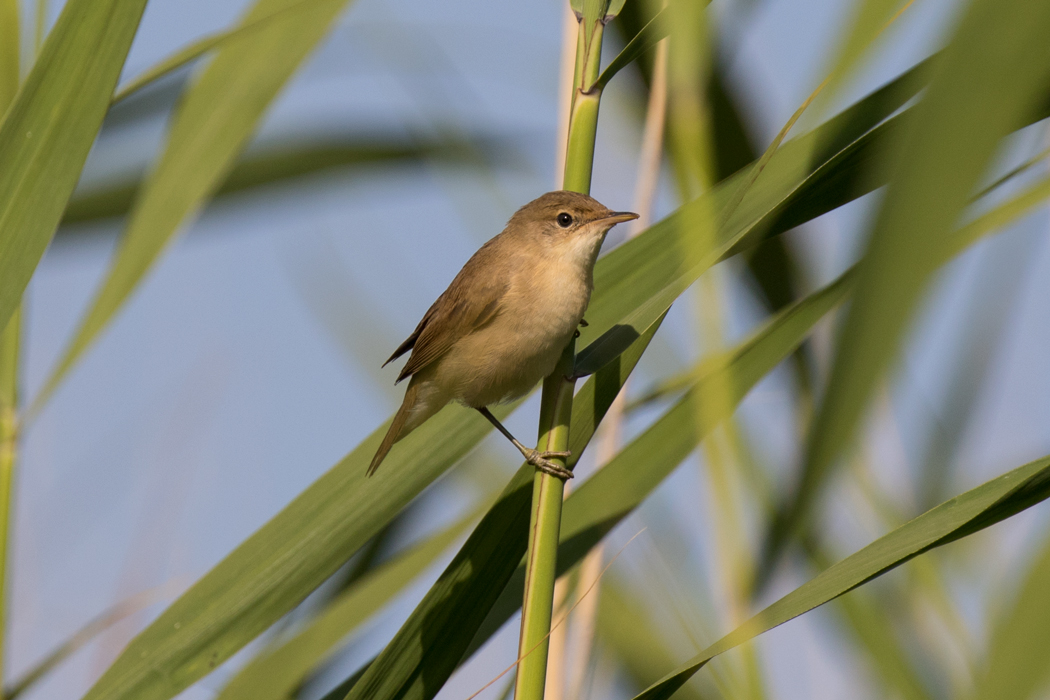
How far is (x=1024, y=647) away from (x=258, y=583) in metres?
A: 1.06

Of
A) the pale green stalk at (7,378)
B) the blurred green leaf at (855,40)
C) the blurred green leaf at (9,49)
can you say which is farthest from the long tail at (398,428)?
the blurred green leaf at (855,40)

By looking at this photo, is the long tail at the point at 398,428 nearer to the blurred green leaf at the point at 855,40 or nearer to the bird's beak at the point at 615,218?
the bird's beak at the point at 615,218

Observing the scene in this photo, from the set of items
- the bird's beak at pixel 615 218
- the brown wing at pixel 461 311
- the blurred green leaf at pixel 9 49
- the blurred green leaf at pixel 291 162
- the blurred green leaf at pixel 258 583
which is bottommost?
the blurred green leaf at pixel 258 583

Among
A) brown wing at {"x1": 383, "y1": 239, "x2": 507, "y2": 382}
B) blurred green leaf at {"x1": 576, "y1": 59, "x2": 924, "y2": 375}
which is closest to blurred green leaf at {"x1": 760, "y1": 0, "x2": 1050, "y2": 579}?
blurred green leaf at {"x1": 576, "y1": 59, "x2": 924, "y2": 375}

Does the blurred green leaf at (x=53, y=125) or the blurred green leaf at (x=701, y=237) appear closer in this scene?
the blurred green leaf at (x=701, y=237)

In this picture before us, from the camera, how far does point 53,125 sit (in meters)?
1.43

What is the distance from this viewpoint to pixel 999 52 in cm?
52

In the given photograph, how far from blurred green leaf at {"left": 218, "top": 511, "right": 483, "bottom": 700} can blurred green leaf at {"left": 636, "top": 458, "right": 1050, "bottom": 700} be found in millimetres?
656

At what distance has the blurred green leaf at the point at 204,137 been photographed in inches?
66.0

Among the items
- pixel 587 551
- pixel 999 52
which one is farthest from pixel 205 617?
pixel 999 52

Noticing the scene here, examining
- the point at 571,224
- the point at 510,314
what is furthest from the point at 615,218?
the point at 510,314

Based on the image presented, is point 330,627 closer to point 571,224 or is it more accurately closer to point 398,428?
point 398,428

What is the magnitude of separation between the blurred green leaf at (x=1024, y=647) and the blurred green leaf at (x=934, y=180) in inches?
13.3

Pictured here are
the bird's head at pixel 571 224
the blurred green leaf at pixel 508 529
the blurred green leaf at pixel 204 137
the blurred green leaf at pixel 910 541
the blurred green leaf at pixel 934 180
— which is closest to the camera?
the blurred green leaf at pixel 934 180
